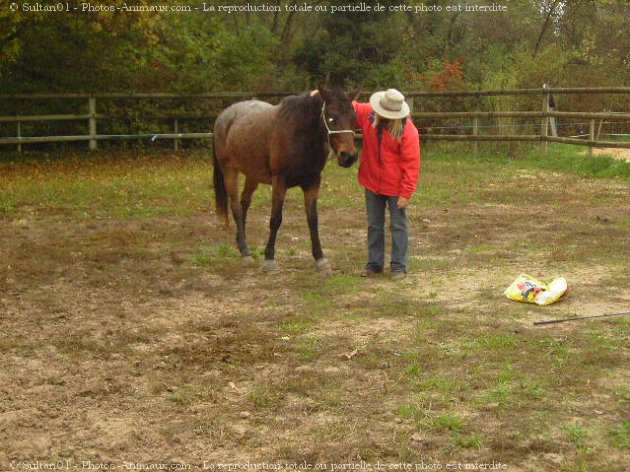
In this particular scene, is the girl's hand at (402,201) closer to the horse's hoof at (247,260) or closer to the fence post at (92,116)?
the horse's hoof at (247,260)

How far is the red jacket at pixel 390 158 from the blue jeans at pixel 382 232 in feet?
0.46

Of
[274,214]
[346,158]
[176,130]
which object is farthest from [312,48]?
[346,158]

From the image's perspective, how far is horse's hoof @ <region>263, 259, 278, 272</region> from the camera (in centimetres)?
783

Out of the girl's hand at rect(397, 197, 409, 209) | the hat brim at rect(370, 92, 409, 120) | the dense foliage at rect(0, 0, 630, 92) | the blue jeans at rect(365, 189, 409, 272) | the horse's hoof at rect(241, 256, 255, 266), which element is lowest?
the horse's hoof at rect(241, 256, 255, 266)

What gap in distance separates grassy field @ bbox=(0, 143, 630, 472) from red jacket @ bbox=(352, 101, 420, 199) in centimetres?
84

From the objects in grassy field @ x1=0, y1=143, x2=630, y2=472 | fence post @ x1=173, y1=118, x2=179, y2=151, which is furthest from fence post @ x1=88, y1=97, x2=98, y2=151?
grassy field @ x1=0, y1=143, x2=630, y2=472

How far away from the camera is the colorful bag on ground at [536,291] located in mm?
6422

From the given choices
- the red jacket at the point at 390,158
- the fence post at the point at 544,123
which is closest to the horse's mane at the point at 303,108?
the red jacket at the point at 390,158

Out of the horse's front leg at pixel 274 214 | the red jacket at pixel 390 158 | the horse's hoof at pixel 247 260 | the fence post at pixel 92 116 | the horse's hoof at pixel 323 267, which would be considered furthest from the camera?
the fence post at pixel 92 116

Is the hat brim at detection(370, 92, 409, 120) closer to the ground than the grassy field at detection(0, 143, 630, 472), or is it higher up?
higher up

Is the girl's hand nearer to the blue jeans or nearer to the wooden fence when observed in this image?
the blue jeans

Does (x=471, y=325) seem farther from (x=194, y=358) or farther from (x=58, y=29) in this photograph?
(x=58, y=29)

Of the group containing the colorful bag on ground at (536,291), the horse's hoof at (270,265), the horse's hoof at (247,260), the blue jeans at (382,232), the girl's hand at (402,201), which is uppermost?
the girl's hand at (402,201)

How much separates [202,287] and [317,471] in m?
3.77
